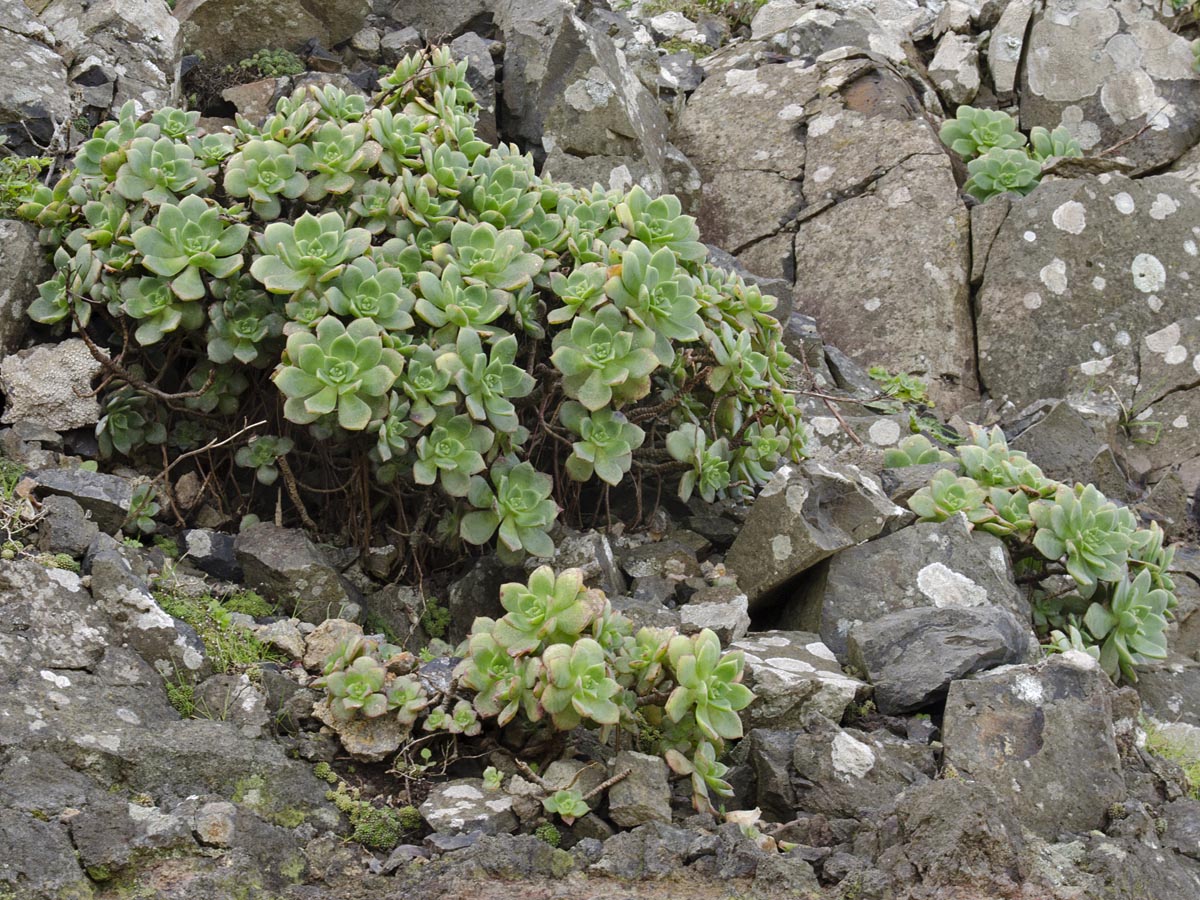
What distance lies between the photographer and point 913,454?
18.4ft

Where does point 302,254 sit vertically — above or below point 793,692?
above

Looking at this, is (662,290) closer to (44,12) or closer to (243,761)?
(243,761)

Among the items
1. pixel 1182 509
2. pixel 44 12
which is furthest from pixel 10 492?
pixel 1182 509

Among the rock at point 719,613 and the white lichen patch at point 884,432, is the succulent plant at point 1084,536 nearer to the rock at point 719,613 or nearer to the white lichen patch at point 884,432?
the rock at point 719,613

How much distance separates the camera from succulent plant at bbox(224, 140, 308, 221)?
14.1ft

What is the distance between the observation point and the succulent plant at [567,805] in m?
3.07

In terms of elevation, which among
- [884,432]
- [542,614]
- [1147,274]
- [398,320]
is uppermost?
[398,320]

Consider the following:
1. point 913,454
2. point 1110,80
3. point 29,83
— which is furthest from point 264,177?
point 1110,80

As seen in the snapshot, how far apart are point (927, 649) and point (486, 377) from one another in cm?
158

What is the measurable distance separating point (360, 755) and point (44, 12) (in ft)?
13.6

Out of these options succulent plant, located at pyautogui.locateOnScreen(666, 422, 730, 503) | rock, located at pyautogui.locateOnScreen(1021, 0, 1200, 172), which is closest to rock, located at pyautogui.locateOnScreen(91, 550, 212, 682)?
succulent plant, located at pyautogui.locateOnScreen(666, 422, 730, 503)

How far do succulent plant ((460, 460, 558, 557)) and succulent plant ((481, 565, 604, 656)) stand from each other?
0.75 m

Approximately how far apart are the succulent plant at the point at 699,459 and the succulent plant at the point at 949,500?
754 mm

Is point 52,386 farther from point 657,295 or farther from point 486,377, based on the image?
point 657,295
